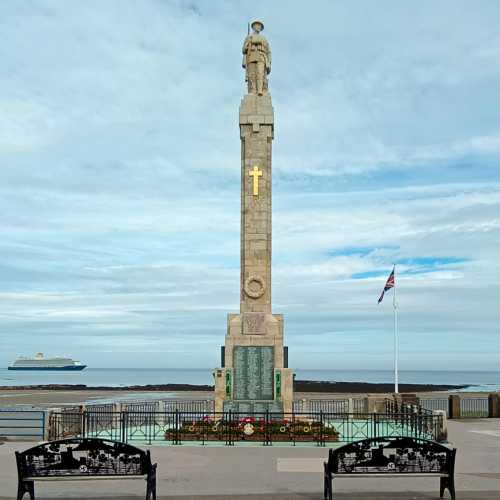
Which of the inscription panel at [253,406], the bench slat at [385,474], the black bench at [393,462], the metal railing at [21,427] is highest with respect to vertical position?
the black bench at [393,462]

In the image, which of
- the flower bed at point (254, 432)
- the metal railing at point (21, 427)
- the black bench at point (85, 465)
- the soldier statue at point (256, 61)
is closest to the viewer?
the black bench at point (85, 465)

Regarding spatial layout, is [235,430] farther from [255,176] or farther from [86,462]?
[86,462]

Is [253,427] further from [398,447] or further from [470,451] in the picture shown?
[398,447]

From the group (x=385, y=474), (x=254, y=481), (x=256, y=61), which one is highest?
(x=256, y=61)

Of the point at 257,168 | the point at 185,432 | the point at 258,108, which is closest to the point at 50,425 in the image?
the point at 185,432

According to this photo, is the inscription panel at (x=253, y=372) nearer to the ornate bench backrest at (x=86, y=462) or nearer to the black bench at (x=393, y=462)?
the black bench at (x=393, y=462)

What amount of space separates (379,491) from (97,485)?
4837 mm

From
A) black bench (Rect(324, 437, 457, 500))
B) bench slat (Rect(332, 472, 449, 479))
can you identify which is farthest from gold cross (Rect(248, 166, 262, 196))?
bench slat (Rect(332, 472, 449, 479))

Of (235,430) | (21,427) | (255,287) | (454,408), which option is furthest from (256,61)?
(454,408)

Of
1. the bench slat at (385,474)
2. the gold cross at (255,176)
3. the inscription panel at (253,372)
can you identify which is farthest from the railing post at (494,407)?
the bench slat at (385,474)

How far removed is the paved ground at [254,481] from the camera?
11.4 m

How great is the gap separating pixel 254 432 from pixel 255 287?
19.6ft

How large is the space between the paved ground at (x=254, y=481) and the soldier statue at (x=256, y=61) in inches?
543

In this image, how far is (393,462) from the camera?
10.9 metres
